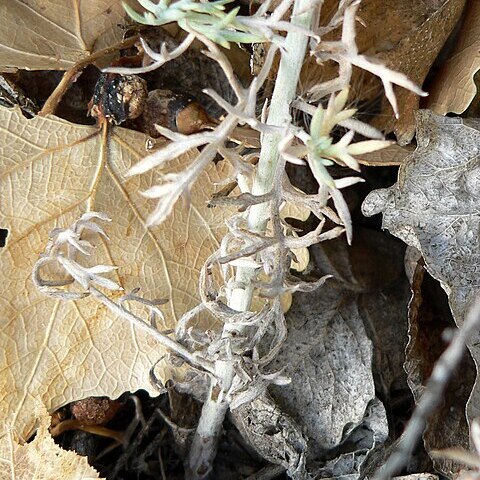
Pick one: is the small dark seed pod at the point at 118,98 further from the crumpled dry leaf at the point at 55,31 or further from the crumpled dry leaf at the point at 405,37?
the crumpled dry leaf at the point at 405,37

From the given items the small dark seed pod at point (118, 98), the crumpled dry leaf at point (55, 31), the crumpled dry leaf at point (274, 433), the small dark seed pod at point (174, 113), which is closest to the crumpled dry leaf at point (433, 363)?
the crumpled dry leaf at point (274, 433)

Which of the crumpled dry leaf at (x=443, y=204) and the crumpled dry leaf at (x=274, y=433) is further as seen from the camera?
the crumpled dry leaf at (x=274, y=433)

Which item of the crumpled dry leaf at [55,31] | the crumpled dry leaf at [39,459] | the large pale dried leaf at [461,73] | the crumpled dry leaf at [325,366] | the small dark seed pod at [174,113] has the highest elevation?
the large pale dried leaf at [461,73]

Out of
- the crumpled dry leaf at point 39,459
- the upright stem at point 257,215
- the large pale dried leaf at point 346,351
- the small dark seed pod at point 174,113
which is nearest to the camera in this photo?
the upright stem at point 257,215

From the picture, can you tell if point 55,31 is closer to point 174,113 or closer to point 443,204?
point 174,113

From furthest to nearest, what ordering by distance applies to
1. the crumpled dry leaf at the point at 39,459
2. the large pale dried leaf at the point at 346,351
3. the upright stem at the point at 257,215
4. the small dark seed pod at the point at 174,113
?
the large pale dried leaf at the point at 346,351
the small dark seed pod at the point at 174,113
the crumpled dry leaf at the point at 39,459
the upright stem at the point at 257,215

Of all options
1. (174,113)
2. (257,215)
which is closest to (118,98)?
(174,113)

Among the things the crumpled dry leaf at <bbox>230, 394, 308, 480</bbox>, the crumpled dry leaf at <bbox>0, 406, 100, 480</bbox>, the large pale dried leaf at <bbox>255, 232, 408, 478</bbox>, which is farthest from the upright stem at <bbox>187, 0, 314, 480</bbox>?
the crumpled dry leaf at <bbox>0, 406, 100, 480</bbox>
